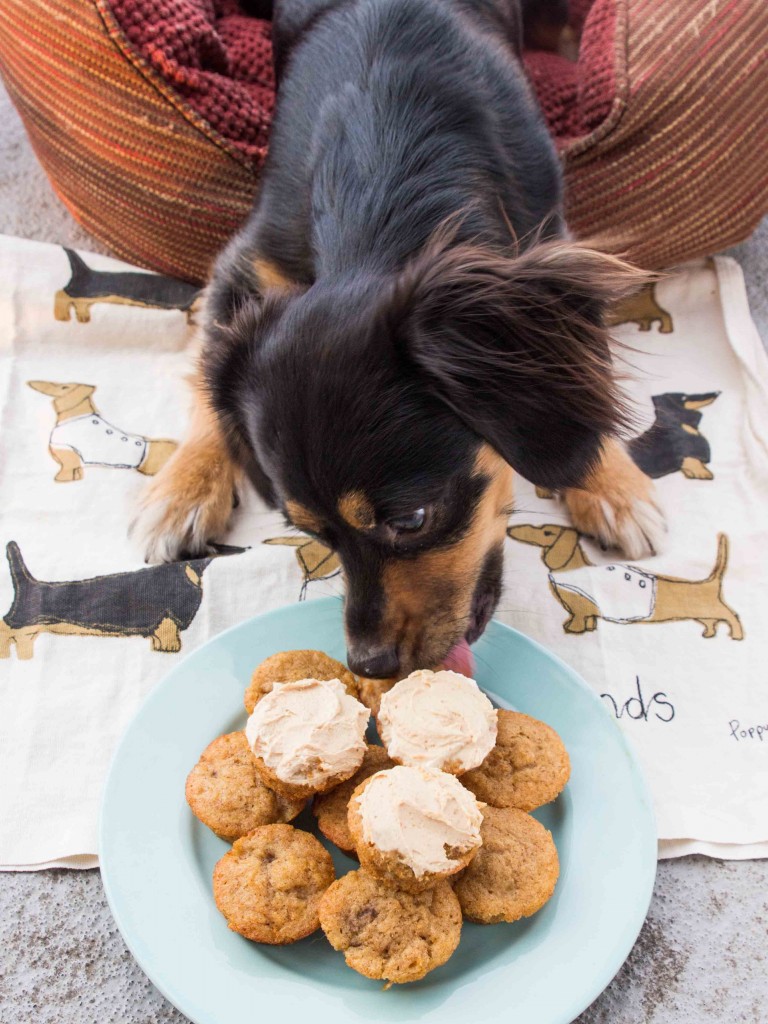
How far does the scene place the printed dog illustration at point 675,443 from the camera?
2.05m

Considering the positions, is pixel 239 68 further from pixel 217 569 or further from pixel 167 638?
pixel 167 638

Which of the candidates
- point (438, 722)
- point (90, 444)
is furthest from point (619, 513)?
point (90, 444)

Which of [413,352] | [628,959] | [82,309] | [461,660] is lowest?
[82,309]

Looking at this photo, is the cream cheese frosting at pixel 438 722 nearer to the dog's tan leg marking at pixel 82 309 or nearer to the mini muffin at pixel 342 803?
the mini muffin at pixel 342 803

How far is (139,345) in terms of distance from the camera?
2.30 meters

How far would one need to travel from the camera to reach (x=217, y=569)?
68.6 inches

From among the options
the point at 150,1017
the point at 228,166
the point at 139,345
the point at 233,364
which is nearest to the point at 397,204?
the point at 233,364

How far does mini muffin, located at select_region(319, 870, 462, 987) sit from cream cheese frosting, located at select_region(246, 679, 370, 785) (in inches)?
6.0

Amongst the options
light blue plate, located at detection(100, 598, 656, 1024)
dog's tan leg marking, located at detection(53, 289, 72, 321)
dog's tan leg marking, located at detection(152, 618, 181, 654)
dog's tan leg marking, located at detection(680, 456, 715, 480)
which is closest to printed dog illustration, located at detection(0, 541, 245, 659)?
dog's tan leg marking, located at detection(152, 618, 181, 654)

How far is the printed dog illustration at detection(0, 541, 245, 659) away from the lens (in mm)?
1657

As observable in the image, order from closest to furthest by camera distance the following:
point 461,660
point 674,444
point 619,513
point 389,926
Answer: point 389,926 → point 461,660 → point 619,513 → point 674,444

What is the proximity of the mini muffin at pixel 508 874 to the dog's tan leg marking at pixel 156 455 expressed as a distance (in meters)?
1.14

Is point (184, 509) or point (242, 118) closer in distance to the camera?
point (184, 509)

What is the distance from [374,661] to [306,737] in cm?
19
